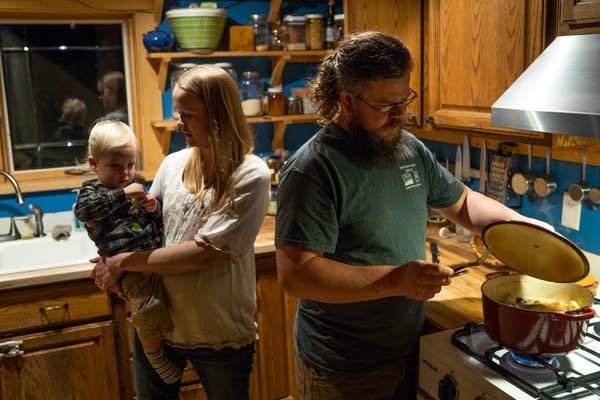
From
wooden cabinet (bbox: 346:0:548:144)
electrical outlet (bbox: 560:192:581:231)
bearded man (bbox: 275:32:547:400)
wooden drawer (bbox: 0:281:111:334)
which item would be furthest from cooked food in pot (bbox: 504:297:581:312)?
wooden drawer (bbox: 0:281:111:334)

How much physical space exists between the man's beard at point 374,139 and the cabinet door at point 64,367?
1.40m

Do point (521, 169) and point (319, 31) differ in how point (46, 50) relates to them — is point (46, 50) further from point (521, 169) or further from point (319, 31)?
point (521, 169)

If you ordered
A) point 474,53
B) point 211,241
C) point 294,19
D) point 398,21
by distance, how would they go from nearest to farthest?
point 211,241, point 474,53, point 398,21, point 294,19

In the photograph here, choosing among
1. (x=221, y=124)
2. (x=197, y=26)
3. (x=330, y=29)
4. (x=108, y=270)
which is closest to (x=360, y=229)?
(x=221, y=124)

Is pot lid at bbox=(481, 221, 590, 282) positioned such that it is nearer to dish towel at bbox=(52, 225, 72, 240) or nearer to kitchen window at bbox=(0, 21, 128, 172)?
dish towel at bbox=(52, 225, 72, 240)

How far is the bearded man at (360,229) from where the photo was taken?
1441mm

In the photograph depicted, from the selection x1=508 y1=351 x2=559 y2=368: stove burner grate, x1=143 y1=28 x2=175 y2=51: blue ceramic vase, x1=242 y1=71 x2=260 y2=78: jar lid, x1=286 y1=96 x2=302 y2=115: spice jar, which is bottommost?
x1=508 y1=351 x2=559 y2=368: stove burner grate

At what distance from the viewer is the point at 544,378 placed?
4.69ft

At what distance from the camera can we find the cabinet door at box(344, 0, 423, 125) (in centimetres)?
250

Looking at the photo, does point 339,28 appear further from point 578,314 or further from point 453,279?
point 578,314

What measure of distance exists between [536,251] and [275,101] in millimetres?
1848

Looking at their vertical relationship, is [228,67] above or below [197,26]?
below

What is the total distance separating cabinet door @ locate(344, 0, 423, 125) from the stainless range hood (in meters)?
0.74

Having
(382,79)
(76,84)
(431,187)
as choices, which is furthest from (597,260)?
(76,84)
